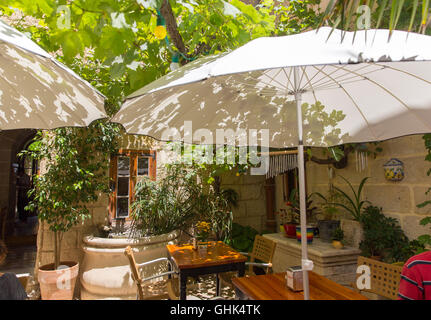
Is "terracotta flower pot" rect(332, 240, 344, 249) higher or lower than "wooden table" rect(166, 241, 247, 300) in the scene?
higher

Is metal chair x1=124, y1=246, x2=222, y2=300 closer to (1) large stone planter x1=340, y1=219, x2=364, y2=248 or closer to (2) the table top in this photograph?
(2) the table top

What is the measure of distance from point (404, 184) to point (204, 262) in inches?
95.8

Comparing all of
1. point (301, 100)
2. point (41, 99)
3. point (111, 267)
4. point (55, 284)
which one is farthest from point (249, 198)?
point (41, 99)

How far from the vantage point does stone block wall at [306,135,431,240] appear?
2.95 meters

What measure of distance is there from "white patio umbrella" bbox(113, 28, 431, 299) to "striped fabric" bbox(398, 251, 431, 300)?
1.40 ft

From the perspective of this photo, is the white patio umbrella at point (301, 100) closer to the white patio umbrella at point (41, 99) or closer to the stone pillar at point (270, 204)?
the white patio umbrella at point (41, 99)

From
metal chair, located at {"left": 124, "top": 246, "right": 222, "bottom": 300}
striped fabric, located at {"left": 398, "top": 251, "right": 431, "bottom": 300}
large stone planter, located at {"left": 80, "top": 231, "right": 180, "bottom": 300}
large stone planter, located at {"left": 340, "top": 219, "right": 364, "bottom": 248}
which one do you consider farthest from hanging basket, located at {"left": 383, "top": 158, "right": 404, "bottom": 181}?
large stone planter, located at {"left": 80, "top": 231, "right": 180, "bottom": 300}

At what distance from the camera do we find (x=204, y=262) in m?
2.78

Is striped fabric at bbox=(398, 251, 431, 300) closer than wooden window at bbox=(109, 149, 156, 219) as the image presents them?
Yes

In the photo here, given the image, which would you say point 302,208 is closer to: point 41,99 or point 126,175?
point 41,99

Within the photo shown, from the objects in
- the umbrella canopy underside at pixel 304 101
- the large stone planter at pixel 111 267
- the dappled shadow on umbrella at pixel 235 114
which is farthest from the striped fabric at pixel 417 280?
the large stone planter at pixel 111 267

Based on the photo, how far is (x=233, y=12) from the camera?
1922 millimetres

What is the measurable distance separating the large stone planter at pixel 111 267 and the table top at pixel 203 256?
794 mm
